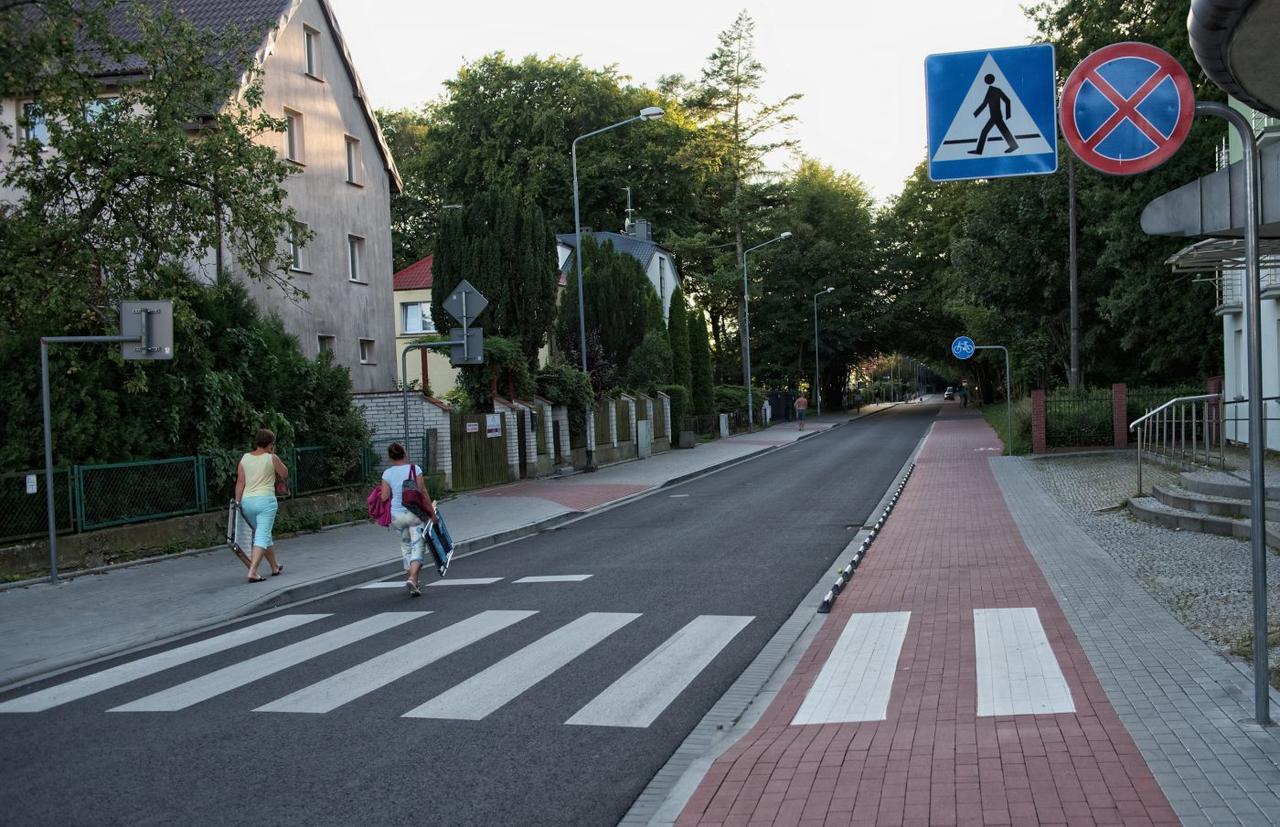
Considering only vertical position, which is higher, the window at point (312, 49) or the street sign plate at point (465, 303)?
the window at point (312, 49)

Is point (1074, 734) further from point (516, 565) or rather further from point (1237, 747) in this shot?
point (516, 565)

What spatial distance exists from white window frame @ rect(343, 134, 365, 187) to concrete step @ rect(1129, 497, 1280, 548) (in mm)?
20676

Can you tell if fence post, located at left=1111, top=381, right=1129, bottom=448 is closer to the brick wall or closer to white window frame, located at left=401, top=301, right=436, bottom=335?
the brick wall

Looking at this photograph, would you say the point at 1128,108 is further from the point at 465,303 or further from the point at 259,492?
the point at 465,303

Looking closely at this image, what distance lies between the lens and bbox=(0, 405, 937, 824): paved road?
520cm

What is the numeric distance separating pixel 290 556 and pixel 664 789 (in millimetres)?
10563

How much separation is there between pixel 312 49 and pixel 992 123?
2350 cm

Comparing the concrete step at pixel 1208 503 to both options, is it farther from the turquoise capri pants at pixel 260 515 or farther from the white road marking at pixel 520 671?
the turquoise capri pants at pixel 260 515

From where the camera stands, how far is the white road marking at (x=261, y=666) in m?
7.20

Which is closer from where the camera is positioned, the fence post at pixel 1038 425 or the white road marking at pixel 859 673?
the white road marking at pixel 859 673

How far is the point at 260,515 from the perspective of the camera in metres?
12.3

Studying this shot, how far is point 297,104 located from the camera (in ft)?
86.0

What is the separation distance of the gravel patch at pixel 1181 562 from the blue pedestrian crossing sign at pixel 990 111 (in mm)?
3435

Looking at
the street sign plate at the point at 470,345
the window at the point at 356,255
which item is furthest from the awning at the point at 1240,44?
the window at the point at 356,255
